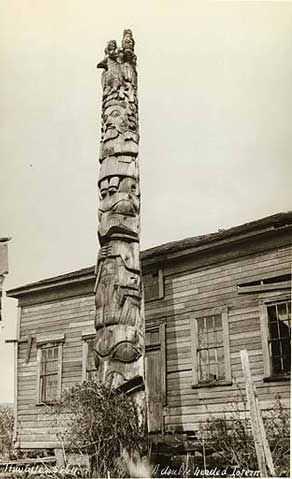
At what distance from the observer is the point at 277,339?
12.6 feet

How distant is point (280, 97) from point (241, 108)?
330mm

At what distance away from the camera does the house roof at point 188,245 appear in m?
3.91

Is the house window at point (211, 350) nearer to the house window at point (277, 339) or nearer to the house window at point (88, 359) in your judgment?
the house window at point (277, 339)

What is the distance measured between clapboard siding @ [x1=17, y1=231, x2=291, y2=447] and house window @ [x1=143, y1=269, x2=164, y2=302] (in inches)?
1.6

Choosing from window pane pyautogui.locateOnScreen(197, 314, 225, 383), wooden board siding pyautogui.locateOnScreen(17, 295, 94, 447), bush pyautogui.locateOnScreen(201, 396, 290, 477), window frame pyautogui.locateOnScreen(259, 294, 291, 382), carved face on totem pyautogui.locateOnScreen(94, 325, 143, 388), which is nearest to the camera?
Answer: bush pyautogui.locateOnScreen(201, 396, 290, 477)

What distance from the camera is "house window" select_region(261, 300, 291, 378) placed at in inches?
150

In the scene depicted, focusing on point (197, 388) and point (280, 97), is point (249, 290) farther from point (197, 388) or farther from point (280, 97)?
point (280, 97)

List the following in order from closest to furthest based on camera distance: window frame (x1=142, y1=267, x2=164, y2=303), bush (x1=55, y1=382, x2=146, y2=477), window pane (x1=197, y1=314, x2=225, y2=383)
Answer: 1. bush (x1=55, y1=382, x2=146, y2=477)
2. window pane (x1=197, y1=314, x2=225, y2=383)
3. window frame (x1=142, y1=267, x2=164, y2=303)

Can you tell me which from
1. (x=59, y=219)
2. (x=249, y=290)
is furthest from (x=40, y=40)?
(x=249, y=290)

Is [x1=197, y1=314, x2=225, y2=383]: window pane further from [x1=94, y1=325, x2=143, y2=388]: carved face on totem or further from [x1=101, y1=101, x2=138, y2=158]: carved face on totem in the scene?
[x1=101, y1=101, x2=138, y2=158]: carved face on totem

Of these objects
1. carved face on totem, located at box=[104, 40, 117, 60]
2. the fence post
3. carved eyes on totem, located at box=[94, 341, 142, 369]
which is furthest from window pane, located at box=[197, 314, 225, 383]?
carved face on totem, located at box=[104, 40, 117, 60]

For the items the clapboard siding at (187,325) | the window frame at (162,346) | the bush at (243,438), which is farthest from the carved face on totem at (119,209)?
the bush at (243,438)

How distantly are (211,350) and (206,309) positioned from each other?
12.5 inches

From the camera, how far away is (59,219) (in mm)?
4125
